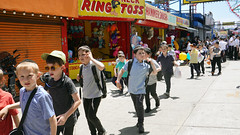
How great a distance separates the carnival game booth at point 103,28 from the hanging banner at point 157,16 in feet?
3.84

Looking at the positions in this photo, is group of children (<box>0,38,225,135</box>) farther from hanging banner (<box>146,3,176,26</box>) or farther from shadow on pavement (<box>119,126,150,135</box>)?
hanging banner (<box>146,3,176,26</box>)

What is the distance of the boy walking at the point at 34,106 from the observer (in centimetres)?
247

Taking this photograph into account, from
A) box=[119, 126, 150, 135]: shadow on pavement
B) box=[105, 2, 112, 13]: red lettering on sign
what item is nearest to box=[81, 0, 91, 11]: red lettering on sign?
box=[105, 2, 112, 13]: red lettering on sign

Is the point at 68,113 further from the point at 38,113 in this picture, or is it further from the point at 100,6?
the point at 100,6

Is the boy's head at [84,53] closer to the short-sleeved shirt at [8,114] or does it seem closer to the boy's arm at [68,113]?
the boy's arm at [68,113]

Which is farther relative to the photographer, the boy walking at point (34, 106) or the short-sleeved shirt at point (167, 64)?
the short-sleeved shirt at point (167, 64)

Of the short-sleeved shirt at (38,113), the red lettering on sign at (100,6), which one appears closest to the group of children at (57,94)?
the short-sleeved shirt at (38,113)

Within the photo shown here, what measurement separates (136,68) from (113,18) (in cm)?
Result: 847

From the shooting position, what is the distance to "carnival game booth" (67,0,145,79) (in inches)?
468

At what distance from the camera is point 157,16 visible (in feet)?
57.0

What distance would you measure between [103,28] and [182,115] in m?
10.1

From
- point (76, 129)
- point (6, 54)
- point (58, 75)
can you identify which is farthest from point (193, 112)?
point (6, 54)

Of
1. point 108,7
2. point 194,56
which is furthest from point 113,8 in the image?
point 194,56

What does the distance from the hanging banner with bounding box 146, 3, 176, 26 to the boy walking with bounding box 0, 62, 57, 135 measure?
1323 centimetres
